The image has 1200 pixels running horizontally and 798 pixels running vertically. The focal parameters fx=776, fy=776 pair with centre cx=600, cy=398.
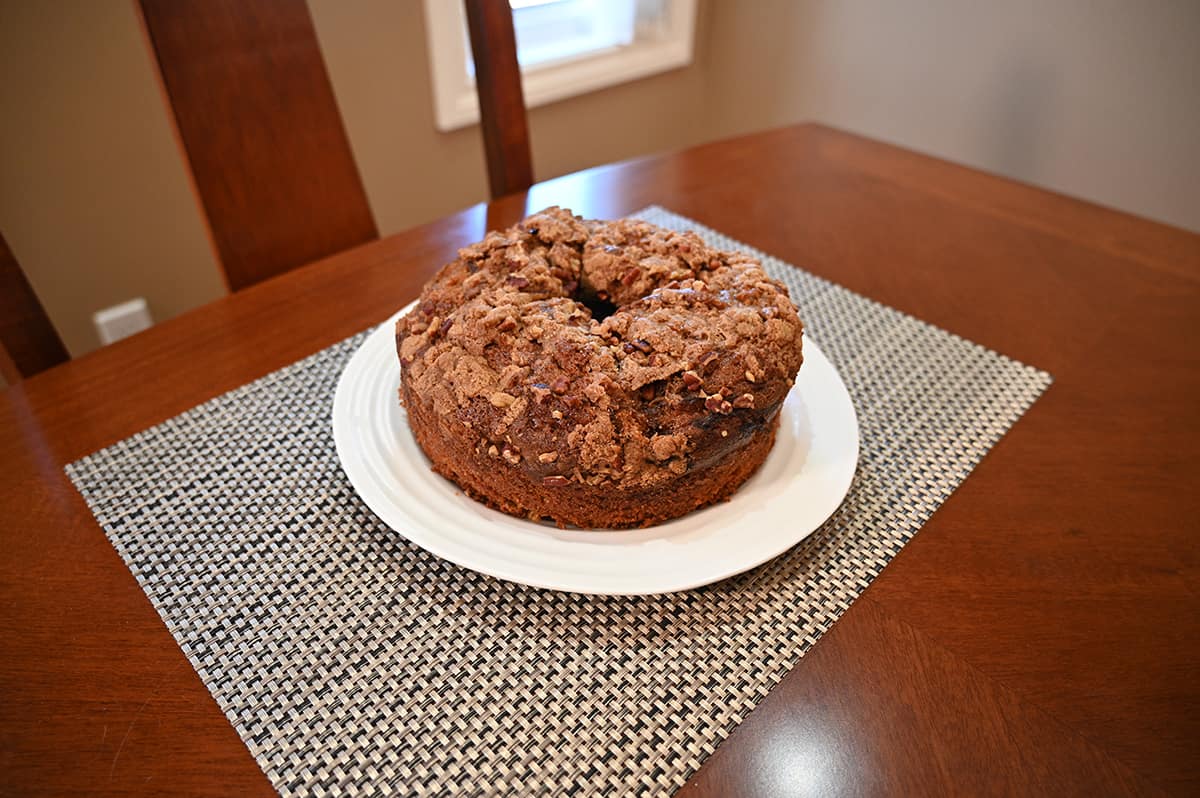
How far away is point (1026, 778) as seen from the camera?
57 cm

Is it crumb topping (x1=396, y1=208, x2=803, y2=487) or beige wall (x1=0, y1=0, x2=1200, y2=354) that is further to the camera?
beige wall (x1=0, y1=0, x2=1200, y2=354)

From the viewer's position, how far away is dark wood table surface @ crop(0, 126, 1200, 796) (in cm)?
57

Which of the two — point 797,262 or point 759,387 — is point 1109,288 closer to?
point 797,262

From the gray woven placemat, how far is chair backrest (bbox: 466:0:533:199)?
24.7 inches

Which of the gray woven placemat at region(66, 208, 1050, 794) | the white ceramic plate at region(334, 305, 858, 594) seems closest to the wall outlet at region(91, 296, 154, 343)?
the gray woven placemat at region(66, 208, 1050, 794)

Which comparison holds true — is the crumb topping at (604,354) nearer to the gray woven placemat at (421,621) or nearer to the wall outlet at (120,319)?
the gray woven placemat at (421,621)

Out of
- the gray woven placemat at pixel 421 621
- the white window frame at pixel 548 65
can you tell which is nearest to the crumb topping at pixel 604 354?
the gray woven placemat at pixel 421 621

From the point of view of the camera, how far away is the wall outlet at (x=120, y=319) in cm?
187

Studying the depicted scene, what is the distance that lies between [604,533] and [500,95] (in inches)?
36.2

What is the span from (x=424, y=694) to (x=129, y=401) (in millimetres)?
537

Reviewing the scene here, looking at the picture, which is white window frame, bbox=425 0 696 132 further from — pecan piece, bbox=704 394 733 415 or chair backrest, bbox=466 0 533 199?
pecan piece, bbox=704 394 733 415

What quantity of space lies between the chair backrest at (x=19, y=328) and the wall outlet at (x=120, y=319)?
104cm

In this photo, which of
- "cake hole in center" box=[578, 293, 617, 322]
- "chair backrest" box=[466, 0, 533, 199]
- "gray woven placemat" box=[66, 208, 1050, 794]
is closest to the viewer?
"gray woven placemat" box=[66, 208, 1050, 794]

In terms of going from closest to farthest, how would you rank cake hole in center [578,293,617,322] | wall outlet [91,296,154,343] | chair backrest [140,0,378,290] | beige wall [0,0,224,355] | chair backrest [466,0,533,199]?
cake hole in center [578,293,617,322]
chair backrest [140,0,378,290]
chair backrest [466,0,533,199]
beige wall [0,0,224,355]
wall outlet [91,296,154,343]
